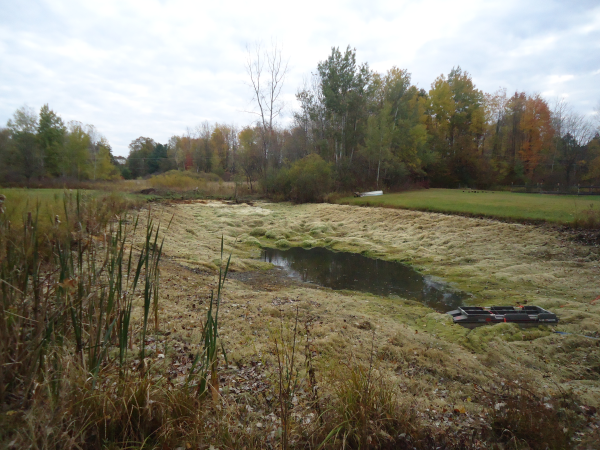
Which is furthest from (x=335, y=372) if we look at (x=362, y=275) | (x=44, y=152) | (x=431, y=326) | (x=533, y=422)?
Result: (x=44, y=152)

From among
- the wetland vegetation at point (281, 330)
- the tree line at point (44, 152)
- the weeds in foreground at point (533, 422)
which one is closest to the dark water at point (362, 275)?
the wetland vegetation at point (281, 330)

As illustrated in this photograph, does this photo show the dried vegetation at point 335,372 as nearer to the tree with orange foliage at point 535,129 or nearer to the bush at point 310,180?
the bush at point 310,180

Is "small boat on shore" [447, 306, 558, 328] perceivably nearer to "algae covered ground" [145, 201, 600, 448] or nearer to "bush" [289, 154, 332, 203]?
"algae covered ground" [145, 201, 600, 448]

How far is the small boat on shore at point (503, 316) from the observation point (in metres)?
5.11

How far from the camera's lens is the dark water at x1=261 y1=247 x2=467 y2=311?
284 inches

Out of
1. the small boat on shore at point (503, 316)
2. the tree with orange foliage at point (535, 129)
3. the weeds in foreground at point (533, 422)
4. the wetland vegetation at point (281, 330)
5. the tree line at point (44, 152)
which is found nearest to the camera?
the wetland vegetation at point (281, 330)

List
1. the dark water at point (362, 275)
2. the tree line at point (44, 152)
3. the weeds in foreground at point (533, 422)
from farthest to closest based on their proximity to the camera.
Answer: the tree line at point (44, 152)
the dark water at point (362, 275)
the weeds in foreground at point (533, 422)

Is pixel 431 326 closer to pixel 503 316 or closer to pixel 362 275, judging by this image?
pixel 503 316

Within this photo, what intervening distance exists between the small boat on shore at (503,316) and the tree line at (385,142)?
57.9 feet

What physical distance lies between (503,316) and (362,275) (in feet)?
13.3

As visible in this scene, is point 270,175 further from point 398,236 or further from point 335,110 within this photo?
point 398,236

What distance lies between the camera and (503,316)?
5230mm

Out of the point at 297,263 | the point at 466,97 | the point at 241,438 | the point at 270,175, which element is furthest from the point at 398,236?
the point at 466,97

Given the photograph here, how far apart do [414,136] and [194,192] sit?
878 inches
